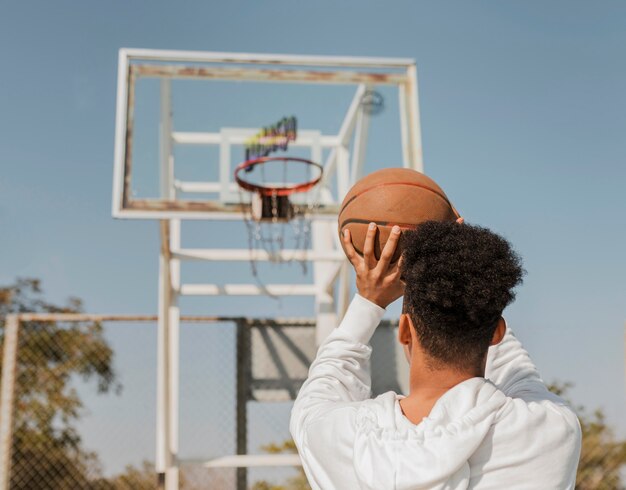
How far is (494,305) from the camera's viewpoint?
54.9 inches

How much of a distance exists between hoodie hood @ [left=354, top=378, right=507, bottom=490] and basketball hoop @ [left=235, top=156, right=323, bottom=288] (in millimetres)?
5334

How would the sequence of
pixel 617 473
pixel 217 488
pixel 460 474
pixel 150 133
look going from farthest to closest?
pixel 617 473
pixel 217 488
pixel 150 133
pixel 460 474

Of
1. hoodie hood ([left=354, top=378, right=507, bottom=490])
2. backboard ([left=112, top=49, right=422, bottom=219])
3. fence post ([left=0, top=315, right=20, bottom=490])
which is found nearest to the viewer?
hoodie hood ([left=354, top=378, right=507, bottom=490])

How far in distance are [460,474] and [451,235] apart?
39cm

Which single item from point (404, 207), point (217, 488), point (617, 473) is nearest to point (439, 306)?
point (404, 207)

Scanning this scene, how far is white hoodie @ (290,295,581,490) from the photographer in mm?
1312

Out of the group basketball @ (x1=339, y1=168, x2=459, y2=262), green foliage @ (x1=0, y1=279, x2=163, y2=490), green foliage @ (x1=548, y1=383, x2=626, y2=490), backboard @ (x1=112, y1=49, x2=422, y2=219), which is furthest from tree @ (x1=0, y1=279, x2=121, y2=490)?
basketball @ (x1=339, y1=168, x2=459, y2=262)

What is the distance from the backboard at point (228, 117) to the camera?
6.64m

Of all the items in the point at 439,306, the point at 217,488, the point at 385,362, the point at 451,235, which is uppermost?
the point at 451,235

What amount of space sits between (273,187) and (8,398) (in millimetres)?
3214

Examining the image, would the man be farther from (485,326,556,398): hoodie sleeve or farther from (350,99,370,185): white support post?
(350,99,370,185): white support post

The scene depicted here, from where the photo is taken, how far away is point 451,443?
131 centimetres

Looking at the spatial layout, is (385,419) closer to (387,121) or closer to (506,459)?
(506,459)

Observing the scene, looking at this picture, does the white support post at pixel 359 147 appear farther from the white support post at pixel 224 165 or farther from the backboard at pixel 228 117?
the white support post at pixel 224 165
